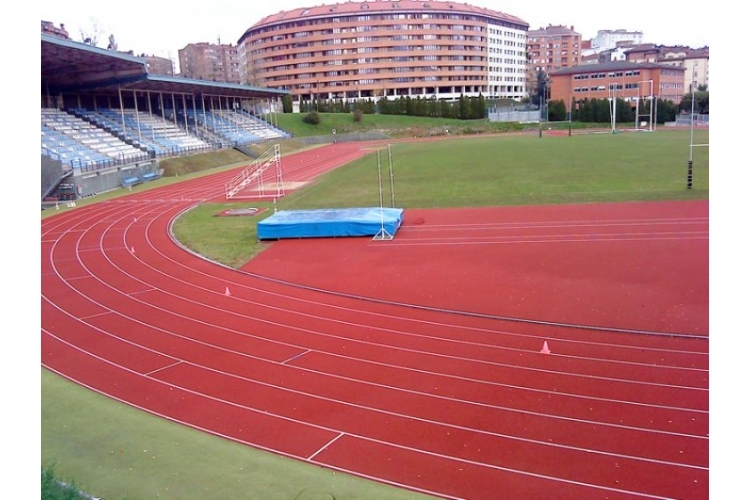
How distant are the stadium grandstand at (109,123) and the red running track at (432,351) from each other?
1569cm

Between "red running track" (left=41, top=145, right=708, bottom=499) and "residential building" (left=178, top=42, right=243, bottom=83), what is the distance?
151 m

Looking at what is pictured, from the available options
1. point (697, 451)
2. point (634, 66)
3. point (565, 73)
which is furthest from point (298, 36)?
point (697, 451)

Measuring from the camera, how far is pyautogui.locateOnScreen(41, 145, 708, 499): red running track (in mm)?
7596

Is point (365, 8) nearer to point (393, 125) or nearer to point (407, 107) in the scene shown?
point (407, 107)

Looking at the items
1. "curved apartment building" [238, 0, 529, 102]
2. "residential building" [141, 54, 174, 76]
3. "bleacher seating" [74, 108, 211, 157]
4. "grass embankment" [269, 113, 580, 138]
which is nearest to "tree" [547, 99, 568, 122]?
"grass embankment" [269, 113, 580, 138]

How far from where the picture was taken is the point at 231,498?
6.89 meters

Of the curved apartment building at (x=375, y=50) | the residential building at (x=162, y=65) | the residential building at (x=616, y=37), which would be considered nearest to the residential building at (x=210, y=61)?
the residential building at (x=162, y=65)

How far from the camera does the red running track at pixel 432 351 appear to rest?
7.60 m

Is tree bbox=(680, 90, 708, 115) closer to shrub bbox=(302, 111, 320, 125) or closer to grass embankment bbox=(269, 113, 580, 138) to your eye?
grass embankment bbox=(269, 113, 580, 138)

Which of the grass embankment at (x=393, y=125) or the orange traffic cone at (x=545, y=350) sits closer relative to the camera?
the orange traffic cone at (x=545, y=350)

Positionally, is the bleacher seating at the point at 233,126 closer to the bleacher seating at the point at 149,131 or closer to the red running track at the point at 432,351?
the bleacher seating at the point at 149,131

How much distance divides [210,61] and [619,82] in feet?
368

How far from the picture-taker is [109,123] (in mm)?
45500

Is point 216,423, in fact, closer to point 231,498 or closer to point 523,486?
point 231,498
